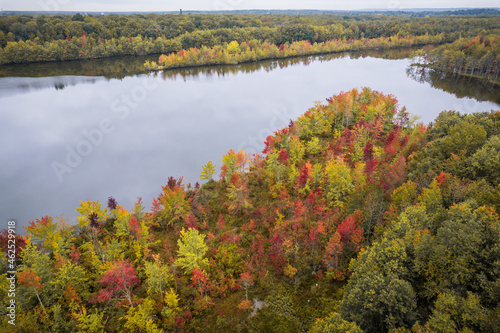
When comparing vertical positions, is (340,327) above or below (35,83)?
below

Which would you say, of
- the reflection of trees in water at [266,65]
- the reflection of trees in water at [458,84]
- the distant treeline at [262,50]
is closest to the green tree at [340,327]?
the reflection of trees in water at [458,84]

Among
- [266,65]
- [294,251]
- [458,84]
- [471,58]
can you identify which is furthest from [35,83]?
[471,58]

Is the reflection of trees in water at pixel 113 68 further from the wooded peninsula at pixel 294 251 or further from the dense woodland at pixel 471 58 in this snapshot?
the wooded peninsula at pixel 294 251

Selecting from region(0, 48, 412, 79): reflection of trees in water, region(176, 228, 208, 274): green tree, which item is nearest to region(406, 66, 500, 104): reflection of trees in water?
region(0, 48, 412, 79): reflection of trees in water

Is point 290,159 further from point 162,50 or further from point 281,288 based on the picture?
point 162,50

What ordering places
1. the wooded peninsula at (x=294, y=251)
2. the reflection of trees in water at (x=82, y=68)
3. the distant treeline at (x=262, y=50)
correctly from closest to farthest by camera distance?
the wooded peninsula at (x=294, y=251) < the reflection of trees in water at (x=82, y=68) < the distant treeline at (x=262, y=50)

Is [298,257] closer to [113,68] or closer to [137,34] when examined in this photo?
[113,68]
